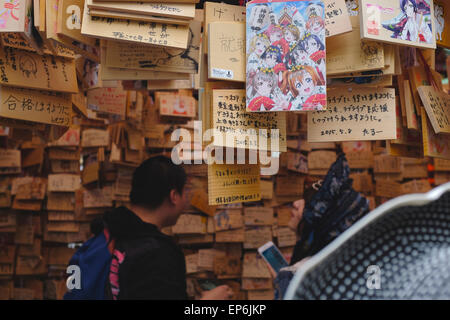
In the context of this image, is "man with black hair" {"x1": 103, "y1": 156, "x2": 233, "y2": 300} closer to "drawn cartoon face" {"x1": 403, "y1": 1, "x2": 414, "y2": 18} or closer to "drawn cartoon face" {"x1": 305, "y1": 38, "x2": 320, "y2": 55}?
"drawn cartoon face" {"x1": 305, "y1": 38, "x2": 320, "y2": 55}

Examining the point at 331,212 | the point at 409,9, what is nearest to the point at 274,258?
the point at 331,212

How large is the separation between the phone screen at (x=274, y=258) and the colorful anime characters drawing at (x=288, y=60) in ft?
2.52

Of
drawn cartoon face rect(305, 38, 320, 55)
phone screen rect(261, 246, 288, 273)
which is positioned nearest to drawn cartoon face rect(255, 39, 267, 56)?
drawn cartoon face rect(305, 38, 320, 55)

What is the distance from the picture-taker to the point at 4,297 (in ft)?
9.48

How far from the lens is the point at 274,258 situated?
1.74 m

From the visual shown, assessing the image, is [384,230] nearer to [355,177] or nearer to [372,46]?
[372,46]

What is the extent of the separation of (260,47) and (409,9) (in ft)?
1.49

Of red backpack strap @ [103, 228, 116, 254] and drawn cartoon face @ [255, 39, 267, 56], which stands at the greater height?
drawn cartoon face @ [255, 39, 267, 56]

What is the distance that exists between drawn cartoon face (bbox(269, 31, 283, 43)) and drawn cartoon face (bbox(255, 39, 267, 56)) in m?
0.03

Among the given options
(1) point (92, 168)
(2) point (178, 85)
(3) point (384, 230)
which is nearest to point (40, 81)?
(2) point (178, 85)

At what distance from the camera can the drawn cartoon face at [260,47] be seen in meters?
1.21

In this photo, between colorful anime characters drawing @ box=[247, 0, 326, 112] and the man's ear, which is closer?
colorful anime characters drawing @ box=[247, 0, 326, 112]

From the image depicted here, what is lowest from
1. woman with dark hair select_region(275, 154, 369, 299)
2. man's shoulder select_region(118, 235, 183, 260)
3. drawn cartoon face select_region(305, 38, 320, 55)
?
man's shoulder select_region(118, 235, 183, 260)

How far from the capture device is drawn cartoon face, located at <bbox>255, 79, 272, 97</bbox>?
119 centimetres
